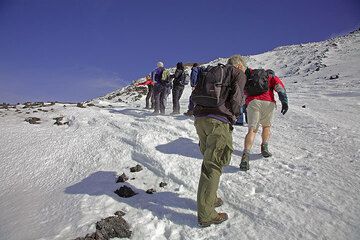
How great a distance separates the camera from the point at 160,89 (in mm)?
12383

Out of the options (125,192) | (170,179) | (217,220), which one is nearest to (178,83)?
(170,179)

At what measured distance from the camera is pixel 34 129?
984cm

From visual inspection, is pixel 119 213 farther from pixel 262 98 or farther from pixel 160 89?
pixel 160 89

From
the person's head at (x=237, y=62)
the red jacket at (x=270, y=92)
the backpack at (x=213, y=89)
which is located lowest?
the red jacket at (x=270, y=92)

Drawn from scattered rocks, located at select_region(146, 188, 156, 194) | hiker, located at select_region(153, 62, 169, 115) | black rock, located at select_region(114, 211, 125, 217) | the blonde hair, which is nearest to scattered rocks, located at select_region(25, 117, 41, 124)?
hiker, located at select_region(153, 62, 169, 115)

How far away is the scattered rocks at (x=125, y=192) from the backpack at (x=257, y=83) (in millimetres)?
3014

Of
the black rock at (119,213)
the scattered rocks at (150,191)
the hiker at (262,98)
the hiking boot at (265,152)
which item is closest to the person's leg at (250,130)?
the hiker at (262,98)

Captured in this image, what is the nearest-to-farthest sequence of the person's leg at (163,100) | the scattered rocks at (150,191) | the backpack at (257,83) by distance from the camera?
1. the scattered rocks at (150,191)
2. the backpack at (257,83)
3. the person's leg at (163,100)

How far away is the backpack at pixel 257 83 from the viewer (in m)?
6.37

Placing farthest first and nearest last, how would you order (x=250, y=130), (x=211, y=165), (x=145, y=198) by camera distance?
(x=250, y=130)
(x=145, y=198)
(x=211, y=165)

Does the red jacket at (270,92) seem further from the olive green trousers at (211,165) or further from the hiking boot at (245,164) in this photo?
the olive green trousers at (211,165)

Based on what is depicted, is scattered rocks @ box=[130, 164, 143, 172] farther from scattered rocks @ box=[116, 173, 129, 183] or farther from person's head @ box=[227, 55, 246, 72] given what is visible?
person's head @ box=[227, 55, 246, 72]

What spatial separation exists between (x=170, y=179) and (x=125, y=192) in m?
0.96

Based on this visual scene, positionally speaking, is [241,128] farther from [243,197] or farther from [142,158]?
[243,197]
